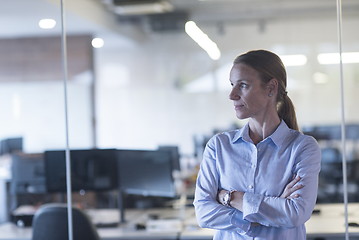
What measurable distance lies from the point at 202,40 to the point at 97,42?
1856mm

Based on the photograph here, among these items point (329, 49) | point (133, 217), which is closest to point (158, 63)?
point (329, 49)

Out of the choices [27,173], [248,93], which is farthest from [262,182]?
[27,173]

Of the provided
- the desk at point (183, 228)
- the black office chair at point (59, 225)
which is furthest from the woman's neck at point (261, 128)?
the black office chair at point (59, 225)

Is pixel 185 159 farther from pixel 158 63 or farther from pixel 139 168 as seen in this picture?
pixel 139 168

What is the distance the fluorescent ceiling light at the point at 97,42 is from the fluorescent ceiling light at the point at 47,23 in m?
0.84

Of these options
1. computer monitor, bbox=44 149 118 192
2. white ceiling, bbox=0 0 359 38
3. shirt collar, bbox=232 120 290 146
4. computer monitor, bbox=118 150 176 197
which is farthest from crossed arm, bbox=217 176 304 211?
white ceiling, bbox=0 0 359 38

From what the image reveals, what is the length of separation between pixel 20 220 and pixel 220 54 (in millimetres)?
5952

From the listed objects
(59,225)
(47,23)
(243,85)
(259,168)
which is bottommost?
(59,225)

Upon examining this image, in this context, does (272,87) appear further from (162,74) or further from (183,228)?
(162,74)

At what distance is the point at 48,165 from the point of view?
200 inches

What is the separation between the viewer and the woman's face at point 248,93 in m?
2.49

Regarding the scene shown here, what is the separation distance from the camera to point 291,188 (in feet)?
7.88

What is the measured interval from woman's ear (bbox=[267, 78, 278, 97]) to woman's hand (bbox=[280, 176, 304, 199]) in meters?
0.37

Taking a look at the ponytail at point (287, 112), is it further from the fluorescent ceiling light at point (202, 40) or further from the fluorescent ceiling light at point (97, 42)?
the fluorescent ceiling light at point (97, 42)
